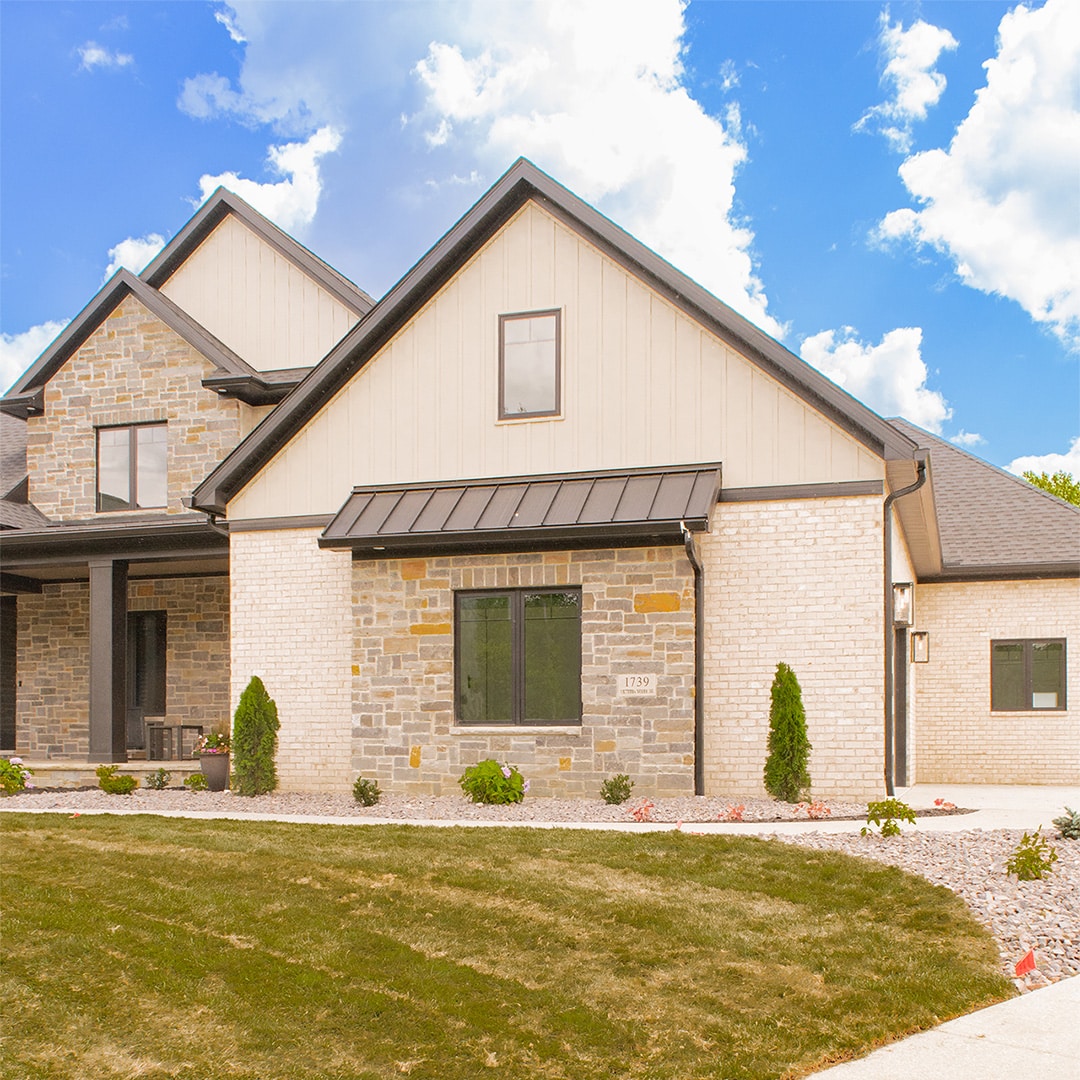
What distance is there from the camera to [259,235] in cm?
2100

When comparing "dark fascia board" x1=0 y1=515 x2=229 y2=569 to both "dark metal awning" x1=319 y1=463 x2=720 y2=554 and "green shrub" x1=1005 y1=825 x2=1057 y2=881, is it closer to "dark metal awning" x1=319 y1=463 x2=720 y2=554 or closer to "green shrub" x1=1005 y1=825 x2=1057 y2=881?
"dark metal awning" x1=319 y1=463 x2=720 y2=554

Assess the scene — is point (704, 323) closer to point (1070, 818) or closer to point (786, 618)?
point (786, 618)

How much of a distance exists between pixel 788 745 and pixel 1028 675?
754cm

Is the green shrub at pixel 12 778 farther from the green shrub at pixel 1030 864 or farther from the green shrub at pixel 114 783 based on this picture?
the green shrub at pixel 1030 864

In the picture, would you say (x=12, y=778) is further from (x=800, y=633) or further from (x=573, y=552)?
(x=800, y=633)

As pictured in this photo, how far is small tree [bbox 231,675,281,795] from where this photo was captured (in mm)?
15172

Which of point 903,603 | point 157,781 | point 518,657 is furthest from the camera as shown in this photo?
point 903,603

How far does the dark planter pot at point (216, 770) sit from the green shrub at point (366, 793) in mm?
2985

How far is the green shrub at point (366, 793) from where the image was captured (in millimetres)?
13469

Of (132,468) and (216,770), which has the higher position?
(132,468)

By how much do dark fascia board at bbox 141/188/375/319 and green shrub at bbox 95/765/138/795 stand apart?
8.93m

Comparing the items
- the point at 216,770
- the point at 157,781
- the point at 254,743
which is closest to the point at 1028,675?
the point at 254,743

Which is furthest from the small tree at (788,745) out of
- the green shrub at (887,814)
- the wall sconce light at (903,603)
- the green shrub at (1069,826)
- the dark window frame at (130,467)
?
the dark window frame at (130,467)

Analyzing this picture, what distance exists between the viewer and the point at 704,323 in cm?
1385
